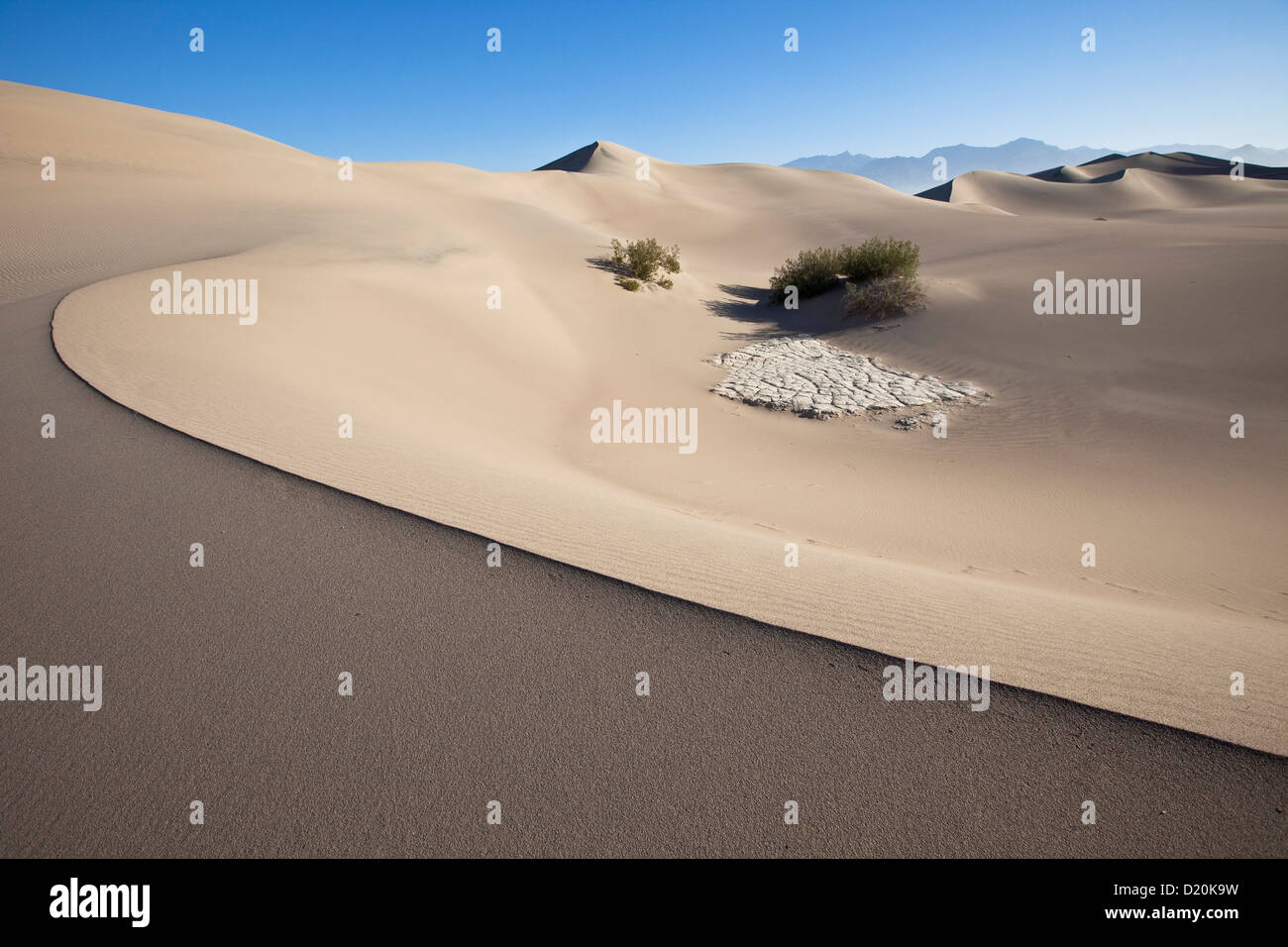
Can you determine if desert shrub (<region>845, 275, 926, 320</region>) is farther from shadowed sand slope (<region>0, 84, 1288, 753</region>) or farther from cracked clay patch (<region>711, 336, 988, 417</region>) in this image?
cracked clay patch (<region>711, 336, 988, 417</region>)

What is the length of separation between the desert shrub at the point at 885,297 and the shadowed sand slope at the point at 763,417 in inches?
22.2

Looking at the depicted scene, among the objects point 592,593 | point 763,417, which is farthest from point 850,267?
point 592,593

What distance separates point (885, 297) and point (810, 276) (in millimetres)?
3005

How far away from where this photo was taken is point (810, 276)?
16906 mm

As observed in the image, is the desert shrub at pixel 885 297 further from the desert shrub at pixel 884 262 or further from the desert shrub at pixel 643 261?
the desert shrub at pixel 643 261

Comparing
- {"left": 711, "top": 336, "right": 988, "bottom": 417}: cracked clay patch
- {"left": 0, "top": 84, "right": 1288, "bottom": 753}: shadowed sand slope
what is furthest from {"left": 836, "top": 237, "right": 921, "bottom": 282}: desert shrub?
{"left": 711, "top": 336, "right": 988, "bottom": 417}: cracked clay patch

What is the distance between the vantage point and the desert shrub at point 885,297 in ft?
47.4

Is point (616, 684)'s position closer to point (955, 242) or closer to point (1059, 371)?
Answer: point (1059, 371)

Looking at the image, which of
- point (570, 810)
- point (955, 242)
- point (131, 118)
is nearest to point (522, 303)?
point (570, 810)

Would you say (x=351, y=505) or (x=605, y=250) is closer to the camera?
(x=351, y=505)

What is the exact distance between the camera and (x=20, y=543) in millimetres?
3385

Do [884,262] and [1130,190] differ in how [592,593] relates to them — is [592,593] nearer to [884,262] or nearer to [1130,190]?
[884,262]

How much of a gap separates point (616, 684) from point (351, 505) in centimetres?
239

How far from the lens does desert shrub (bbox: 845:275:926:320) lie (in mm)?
14438
